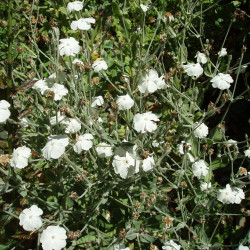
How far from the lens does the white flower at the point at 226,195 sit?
5.40 feet

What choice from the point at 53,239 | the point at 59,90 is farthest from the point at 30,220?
the point at 59,90

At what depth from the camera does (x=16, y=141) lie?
1763mm

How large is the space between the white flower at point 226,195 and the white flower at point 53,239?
2.66ft

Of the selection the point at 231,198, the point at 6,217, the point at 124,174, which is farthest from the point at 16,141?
the point at 231,198

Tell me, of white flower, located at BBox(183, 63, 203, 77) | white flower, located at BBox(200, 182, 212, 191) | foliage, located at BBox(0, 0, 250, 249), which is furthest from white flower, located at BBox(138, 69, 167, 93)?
white flower, located at BBox(200, 182, 212, 191)

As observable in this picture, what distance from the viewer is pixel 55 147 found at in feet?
4.55

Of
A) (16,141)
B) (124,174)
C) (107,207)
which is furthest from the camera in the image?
(107,207)

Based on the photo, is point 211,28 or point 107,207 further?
point 211,28

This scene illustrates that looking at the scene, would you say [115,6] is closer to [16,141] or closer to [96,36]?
[96,36]

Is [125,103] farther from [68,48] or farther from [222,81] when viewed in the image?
[222,81]

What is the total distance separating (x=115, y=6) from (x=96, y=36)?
0.30 meters

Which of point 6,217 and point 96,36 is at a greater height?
point 96,36

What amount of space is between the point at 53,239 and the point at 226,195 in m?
0.88

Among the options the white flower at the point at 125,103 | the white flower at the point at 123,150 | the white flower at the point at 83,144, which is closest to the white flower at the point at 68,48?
the white flower at the point at 125,103
